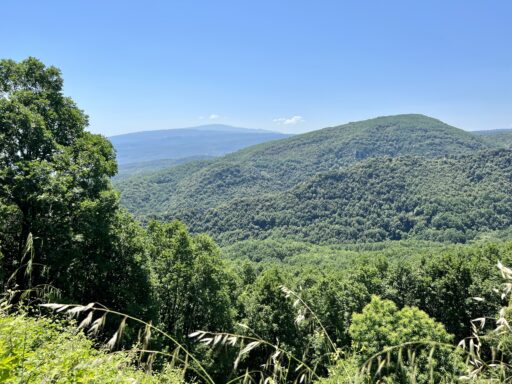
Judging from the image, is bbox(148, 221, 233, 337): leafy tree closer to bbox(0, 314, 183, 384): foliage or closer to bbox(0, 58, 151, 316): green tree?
bbox(0, 58, 151, 316): green tree

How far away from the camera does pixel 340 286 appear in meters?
27.6

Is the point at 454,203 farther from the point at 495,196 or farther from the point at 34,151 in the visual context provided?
the point at 34,151

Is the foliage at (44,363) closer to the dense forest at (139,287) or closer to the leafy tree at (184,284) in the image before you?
the dense forest at (139,287)

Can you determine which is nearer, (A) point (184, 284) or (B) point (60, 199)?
(B) point (60, 199)

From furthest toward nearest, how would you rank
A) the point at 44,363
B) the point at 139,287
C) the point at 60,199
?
1. the point at 139,287
2. the point at 60,199
3. the point at 44,363

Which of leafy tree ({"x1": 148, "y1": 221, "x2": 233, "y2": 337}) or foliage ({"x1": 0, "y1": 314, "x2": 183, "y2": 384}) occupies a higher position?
foliage ({"x1": 0, "y1": 314, "x2": 183, "y2": 384})

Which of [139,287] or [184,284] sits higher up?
[139,287]

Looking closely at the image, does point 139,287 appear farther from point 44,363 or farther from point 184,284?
point 44,363

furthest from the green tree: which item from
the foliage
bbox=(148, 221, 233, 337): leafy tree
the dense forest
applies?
the foliage

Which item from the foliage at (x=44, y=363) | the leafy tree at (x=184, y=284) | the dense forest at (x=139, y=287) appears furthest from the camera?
the leafy tree at (x=184, y=284)

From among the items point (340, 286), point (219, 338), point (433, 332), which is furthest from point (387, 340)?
point (219, 338)

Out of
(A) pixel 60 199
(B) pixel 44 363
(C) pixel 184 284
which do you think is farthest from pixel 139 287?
(B) pixel 44 363

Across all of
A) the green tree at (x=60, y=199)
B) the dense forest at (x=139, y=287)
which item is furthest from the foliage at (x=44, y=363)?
the green tree at (x=60, y=199)

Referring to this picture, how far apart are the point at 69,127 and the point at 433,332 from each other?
71.7ft
